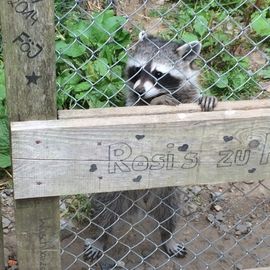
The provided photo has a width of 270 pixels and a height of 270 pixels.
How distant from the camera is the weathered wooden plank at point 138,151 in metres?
1.89

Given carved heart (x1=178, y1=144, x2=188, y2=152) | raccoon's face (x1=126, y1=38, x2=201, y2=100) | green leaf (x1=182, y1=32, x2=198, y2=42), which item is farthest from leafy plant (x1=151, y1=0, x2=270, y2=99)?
carved heart (x1=178, y1=144, x2=188, y2=152)

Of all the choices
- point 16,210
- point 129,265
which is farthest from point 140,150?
point 129,265

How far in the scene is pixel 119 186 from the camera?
6.73 ft

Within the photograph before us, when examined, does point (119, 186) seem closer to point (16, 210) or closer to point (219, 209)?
point (16, 210)

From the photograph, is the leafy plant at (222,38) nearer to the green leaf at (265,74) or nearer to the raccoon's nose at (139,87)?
the green leaf at (265,74)

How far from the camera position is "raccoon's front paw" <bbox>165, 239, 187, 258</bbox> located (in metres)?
3.36

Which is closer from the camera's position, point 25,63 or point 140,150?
point 25,63

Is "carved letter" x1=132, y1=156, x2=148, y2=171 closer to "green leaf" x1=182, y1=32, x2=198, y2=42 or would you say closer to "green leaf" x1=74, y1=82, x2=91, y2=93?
"green leaf" x1=74, y1=82, x2=91, y2=93

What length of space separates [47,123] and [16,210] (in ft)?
1.25

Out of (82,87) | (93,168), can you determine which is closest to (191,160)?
(93,168)

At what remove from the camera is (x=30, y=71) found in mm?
1789

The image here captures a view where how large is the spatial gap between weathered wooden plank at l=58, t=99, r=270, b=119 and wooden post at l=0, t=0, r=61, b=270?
0.27ft

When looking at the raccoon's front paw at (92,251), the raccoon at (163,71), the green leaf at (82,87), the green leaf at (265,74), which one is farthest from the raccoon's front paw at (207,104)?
the green leaf at (265,74)

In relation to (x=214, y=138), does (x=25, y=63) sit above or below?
above
